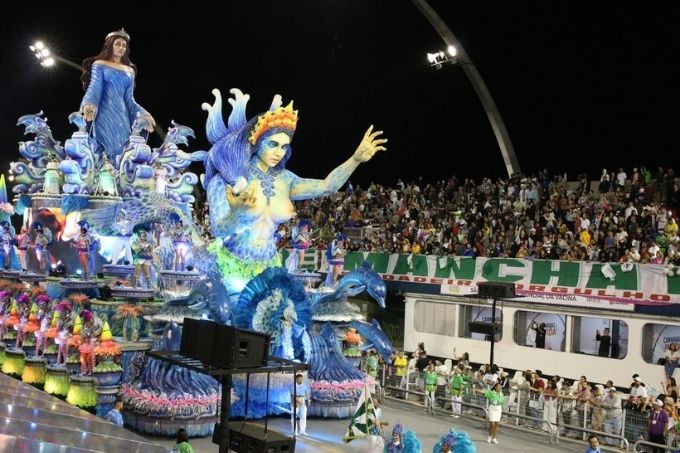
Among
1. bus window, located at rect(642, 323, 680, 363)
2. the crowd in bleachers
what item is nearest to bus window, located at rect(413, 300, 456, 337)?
the crowd in bleachers

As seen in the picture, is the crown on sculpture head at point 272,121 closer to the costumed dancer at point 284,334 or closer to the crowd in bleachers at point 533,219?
the costumed dancer at point 284,334

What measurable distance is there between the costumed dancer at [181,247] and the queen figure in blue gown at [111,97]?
5.40 metres

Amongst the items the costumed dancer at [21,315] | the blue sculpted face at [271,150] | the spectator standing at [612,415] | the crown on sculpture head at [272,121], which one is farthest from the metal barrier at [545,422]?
the costumed dancer at [21,315]

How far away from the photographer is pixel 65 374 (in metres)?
15.5

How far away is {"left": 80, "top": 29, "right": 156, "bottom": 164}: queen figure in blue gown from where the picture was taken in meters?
20.7

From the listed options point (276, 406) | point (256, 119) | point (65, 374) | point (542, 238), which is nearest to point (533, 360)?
point (542, 238)

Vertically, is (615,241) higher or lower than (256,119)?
lower

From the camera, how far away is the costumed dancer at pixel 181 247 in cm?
1591

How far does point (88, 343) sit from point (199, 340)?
622 cm

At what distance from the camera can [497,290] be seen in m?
17.1

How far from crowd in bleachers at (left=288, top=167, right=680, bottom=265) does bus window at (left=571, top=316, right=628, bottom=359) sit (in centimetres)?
191

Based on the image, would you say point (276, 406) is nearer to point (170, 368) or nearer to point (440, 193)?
point (170, 368)

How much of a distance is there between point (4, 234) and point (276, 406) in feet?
36.1

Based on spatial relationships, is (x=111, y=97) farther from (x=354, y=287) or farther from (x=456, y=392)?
(x=456, y=392)
